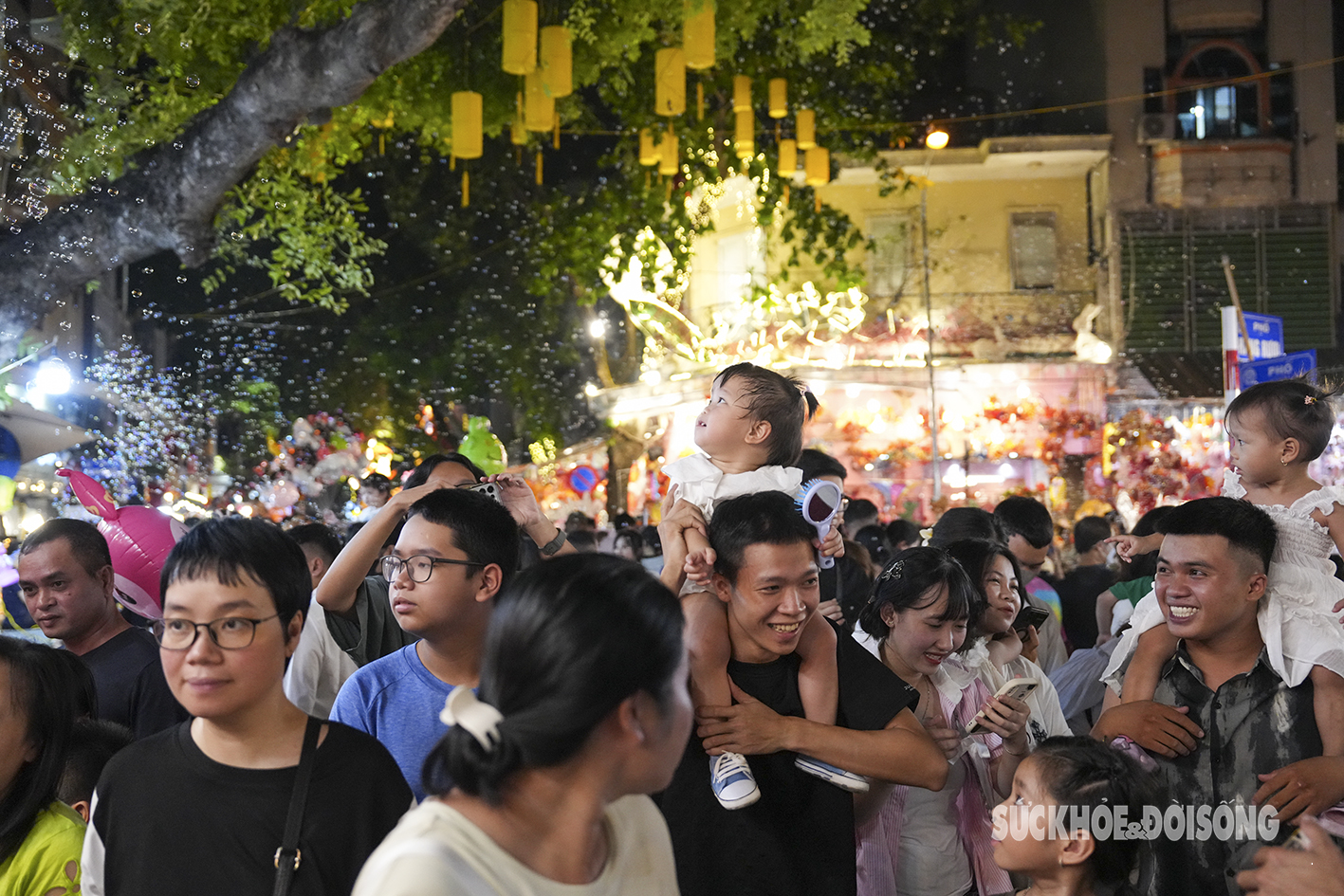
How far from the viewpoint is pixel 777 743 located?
2.56 metres

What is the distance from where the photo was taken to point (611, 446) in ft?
66.9

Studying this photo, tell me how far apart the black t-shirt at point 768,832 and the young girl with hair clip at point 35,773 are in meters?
1.31

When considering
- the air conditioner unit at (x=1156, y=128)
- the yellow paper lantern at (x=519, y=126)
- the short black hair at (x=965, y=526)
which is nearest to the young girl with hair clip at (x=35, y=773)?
the short black hair at (x=965, y=526)

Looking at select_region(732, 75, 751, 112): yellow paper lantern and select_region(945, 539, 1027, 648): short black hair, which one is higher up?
select_region(732, 75, 751, 112): yellow paper lantern

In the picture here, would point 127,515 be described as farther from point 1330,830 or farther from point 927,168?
point 927,168

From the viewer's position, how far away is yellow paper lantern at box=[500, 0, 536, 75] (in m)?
6.62

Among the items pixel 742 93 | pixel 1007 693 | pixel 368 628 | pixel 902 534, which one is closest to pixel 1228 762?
pixel 1007 693

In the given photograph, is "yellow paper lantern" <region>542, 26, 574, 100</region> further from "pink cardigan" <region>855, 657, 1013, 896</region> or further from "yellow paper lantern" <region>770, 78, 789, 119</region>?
"pink cardigan" <region>855, 657, 1013, 896</region>

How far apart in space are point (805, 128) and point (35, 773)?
835 centimetres

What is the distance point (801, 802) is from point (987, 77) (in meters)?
19.6

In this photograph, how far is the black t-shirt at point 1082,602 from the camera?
671cm

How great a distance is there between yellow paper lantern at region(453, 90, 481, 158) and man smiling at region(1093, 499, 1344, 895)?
5538 mm

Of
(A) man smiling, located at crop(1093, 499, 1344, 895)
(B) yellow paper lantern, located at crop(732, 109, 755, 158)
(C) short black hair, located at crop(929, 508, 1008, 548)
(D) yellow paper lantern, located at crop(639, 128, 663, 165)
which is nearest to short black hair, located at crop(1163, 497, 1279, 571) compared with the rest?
(A) man smiling, located at crop(1093, 499, 1344, 895)

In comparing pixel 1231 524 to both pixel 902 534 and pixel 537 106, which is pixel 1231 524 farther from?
pixel 537 106
